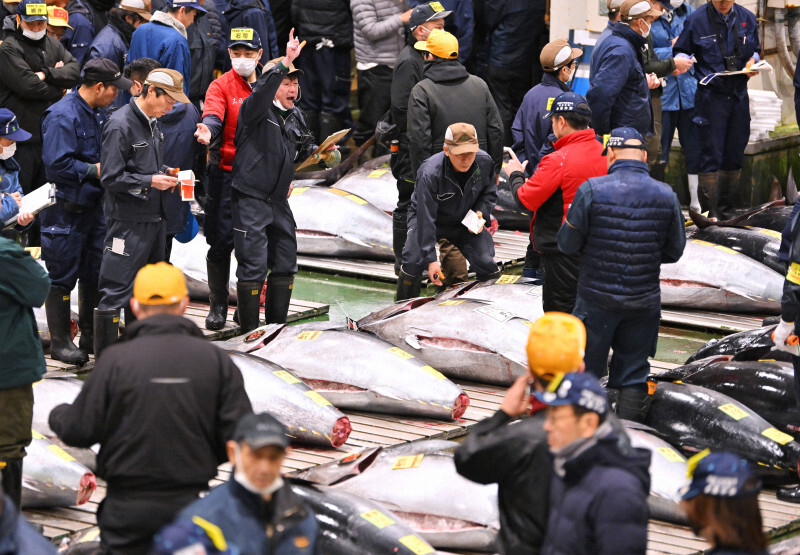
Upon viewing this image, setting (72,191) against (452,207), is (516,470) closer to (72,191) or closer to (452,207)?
(72,191)

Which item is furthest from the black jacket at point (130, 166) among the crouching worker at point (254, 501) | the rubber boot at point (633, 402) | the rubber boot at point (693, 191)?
the rubber boot at point (693, 191)

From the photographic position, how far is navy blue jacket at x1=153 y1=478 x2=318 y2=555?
3797mm

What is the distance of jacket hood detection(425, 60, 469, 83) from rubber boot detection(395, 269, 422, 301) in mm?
1444

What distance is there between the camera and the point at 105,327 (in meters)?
7.74

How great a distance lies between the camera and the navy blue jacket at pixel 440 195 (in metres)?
8.58

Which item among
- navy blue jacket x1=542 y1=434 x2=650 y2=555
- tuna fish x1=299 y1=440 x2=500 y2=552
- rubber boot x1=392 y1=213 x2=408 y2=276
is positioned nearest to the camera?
navy blue jacket x1=542 y1=434 x2=650 y2=555

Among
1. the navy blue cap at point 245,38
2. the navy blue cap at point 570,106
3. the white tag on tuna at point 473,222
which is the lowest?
the white tag on tuna at point 473,222

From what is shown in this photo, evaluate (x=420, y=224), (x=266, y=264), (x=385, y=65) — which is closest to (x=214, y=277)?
(x=266, y=264)

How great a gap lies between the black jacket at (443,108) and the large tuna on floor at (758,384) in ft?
8.68

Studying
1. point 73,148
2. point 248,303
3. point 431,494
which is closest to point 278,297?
point 248,303

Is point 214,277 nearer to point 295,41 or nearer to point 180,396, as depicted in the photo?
point 295,41

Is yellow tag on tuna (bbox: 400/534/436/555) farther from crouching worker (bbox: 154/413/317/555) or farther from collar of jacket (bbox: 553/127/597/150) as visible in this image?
collar of jacket (bbox: 553/127/597/150)

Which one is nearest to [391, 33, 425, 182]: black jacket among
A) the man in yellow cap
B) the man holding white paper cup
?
the man holding white paper cup

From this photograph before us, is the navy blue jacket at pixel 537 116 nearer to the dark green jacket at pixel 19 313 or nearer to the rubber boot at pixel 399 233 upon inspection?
the rubber boot at pixel 399 233
